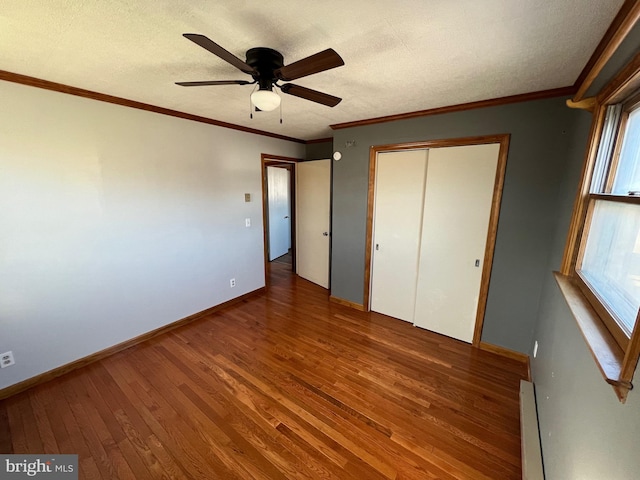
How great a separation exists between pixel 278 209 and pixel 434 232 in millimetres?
3635

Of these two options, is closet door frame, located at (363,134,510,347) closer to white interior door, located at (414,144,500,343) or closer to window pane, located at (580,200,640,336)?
white interior door, located at (414,144,500,343)

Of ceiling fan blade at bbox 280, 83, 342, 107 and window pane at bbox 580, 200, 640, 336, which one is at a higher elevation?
ceiling fan blade at bbox 280, 83, 342, 107

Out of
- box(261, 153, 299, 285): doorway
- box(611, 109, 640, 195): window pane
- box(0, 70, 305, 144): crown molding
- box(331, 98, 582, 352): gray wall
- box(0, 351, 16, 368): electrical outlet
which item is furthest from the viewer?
box(261, 153, 299, 285): doorway

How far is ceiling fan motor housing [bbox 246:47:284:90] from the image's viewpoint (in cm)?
140

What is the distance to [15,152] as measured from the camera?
1.81m

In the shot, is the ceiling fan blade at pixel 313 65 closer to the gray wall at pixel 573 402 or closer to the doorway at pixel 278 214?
the gray wall at pixel 573 402

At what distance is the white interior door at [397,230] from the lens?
276cm

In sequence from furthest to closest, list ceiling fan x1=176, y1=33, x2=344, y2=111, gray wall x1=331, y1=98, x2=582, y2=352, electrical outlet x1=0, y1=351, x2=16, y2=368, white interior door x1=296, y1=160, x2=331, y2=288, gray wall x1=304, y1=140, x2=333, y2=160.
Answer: gray wall x1=304, y1=140, x2=333, y2=160, white interior door x1=296, y1=160, x2=331, y2=288, gray wall x1=331, y1=98, x2=582, y2=352, electrical outlet x1=0, y1=351, x2=16, y2=368, ceiling fan x1=176, y1=33, x2=344, y2=111

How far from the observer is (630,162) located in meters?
1.17

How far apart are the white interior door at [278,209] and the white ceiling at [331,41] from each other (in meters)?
3.28

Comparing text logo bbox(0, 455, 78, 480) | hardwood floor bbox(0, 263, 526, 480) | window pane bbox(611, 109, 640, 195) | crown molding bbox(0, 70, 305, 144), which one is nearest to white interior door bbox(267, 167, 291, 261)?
crown molding bbox(0, 70, 305, 144)

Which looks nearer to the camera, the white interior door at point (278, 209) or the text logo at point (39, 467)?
the text logo at point (39, 467)

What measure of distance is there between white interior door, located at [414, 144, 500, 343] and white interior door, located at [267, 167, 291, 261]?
11.3 feet

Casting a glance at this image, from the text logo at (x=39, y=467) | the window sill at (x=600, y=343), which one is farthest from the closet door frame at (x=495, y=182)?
the text logo at (x=39, y=467)
